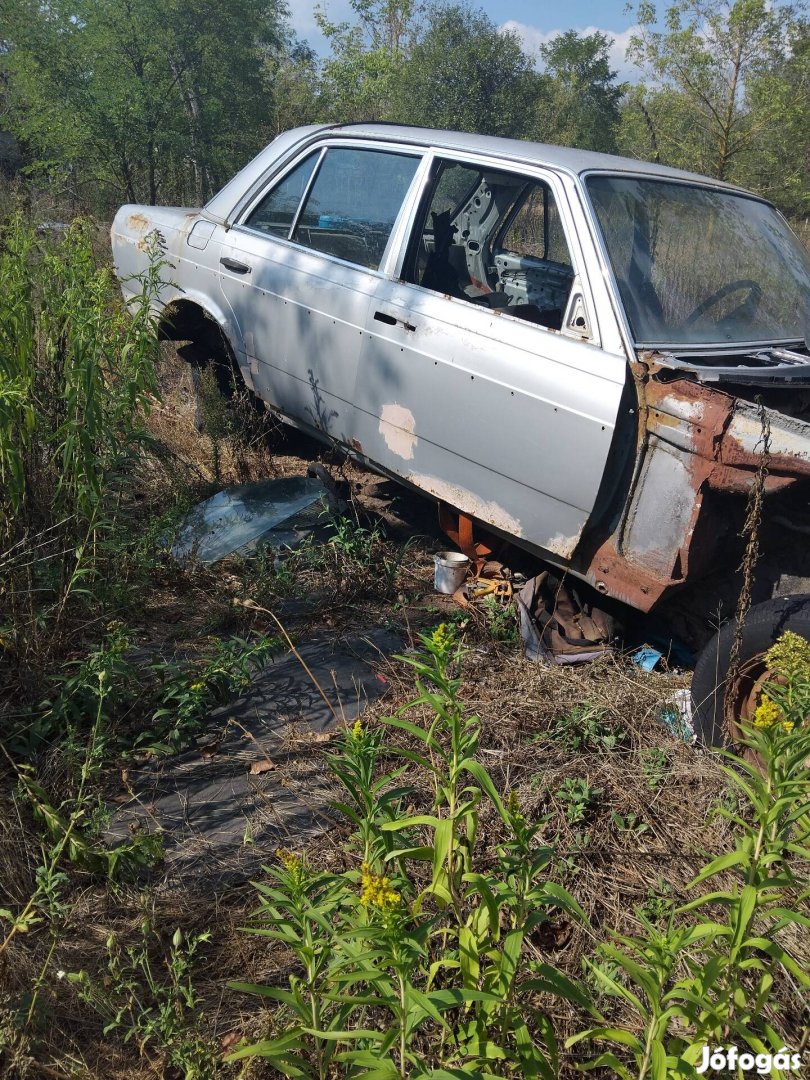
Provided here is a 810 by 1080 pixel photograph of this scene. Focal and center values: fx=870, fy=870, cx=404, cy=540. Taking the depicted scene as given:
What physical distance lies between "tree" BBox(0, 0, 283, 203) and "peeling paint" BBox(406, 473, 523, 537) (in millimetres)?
8253

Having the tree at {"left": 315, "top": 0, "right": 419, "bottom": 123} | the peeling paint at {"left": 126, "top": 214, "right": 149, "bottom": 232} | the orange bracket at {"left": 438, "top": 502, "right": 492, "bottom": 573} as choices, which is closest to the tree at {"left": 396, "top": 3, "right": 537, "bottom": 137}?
the tree at {"left": 315, "top": 0, "right": 419, "bottom": 123}

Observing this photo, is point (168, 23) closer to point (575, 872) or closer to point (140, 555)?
point (140, 555)

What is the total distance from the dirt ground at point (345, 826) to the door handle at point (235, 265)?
122 centimetres

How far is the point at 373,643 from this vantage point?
3.68 meters

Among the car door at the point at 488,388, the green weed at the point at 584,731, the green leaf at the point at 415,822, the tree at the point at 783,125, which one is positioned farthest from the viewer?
the tree at the point at 783,125

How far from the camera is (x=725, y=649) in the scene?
3.06m

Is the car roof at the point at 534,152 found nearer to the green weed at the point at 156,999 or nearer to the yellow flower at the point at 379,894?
the yellow flower at the point at 379,894

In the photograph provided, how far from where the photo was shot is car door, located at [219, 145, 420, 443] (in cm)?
426

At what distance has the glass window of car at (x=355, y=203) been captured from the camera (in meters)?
4.27

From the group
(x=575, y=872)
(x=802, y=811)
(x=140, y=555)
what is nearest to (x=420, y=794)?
(x=575, y=872)

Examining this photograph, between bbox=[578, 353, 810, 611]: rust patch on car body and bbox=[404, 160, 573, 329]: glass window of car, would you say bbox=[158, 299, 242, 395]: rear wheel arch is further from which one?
bbox=[578, 353, 810, 611]: rust patch on car body

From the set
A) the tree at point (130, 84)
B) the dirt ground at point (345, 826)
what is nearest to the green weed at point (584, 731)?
the dirt ground at point (345, 826)

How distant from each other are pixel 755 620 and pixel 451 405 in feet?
4.97

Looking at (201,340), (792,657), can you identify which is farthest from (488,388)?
(201,340)
